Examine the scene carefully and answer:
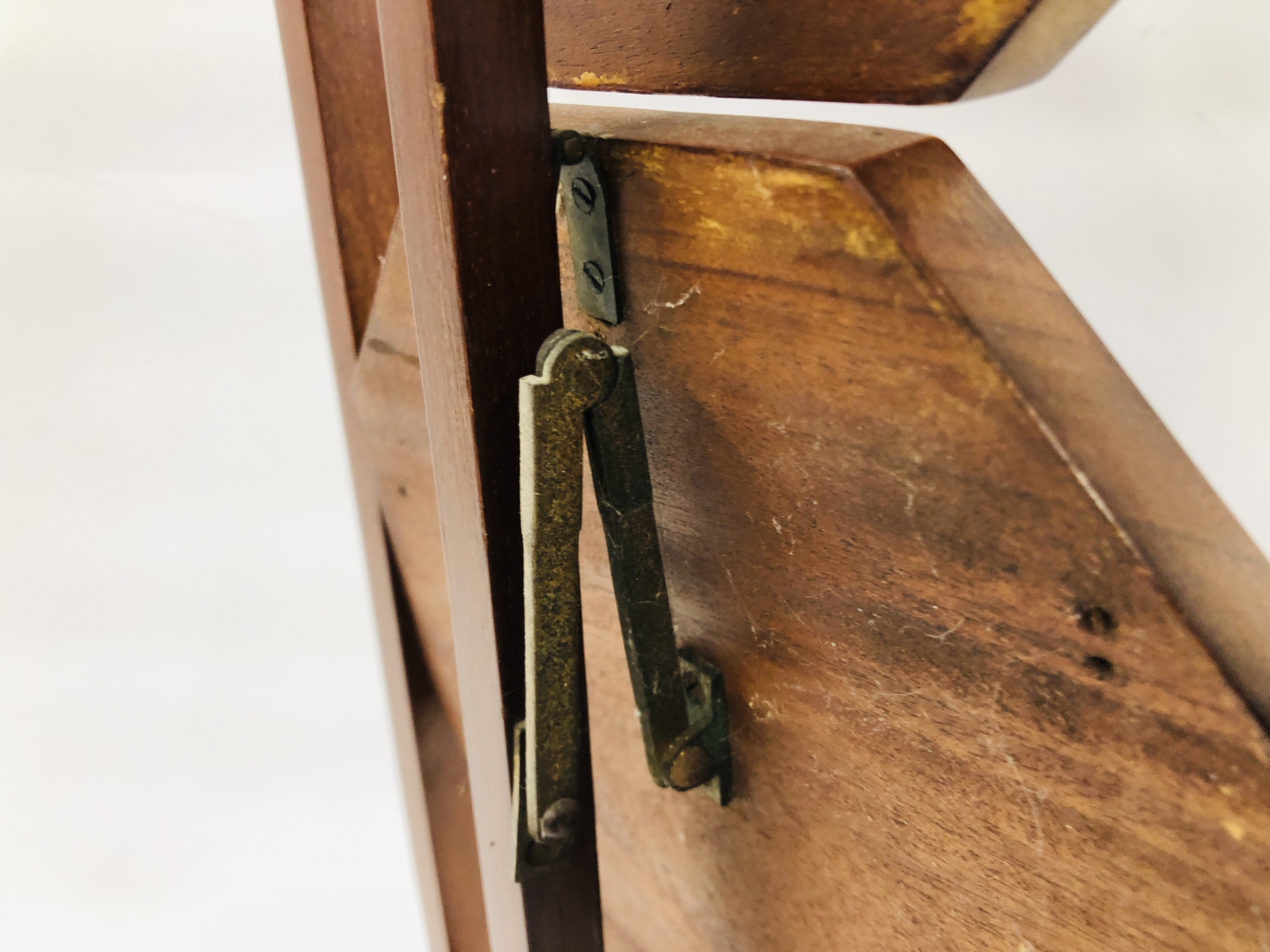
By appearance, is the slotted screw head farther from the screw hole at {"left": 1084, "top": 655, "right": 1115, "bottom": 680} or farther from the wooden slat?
the screw hole at {"left": 1084, "top": 655, "right": 1115, "bottom": 680}

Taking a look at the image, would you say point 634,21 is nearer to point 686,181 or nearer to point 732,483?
point 686,181

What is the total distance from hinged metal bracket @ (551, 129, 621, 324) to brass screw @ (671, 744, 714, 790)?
191mm

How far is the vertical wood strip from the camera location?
1.82 ft

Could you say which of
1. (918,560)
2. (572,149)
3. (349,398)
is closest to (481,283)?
(572,149)

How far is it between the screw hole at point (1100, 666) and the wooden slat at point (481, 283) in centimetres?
21

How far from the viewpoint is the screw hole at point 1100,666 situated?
0.31 meters

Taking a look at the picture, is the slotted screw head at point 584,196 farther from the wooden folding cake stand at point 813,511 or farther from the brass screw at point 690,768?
the brass screw at point 690,768

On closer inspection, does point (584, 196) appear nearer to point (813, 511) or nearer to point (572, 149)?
point (572, 149)

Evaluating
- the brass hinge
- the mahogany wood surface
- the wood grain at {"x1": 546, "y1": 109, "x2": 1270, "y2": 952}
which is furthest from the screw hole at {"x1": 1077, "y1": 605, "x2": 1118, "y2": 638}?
the mahogany wood surface

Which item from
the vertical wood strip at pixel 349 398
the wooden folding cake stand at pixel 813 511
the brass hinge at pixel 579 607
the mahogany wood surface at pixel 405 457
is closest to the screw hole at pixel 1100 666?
the wooden folding cake stand at pixel 813 511

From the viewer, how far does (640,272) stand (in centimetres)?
40

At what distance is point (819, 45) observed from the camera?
357 millimetres

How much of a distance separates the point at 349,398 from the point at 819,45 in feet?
1.26

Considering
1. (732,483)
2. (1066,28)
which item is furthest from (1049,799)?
(1066,28)
